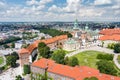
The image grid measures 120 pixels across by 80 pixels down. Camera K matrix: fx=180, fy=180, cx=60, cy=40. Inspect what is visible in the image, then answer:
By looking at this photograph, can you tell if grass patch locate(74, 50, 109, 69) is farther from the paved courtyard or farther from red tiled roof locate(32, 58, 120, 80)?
the paved courtyard

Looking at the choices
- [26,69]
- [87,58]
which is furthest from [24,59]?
[87,58]

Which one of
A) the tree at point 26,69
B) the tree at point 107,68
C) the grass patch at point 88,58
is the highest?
the tree at point 107,68

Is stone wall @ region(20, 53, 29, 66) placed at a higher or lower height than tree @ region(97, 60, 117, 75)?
lower

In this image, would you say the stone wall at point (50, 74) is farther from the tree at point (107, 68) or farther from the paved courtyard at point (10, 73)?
the paved courtyard at point (10, 73)

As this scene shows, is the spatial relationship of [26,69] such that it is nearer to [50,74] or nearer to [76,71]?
[50,74]

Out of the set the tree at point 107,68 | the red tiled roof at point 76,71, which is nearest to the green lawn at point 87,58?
the tree at point 107,68

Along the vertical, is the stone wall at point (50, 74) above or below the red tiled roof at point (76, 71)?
below

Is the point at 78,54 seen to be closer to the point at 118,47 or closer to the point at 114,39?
the point at 118,47

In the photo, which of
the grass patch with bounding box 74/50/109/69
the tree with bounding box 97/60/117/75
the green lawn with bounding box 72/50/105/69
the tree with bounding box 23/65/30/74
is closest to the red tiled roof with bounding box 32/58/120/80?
the tree with bounding box 97/60/117/75
